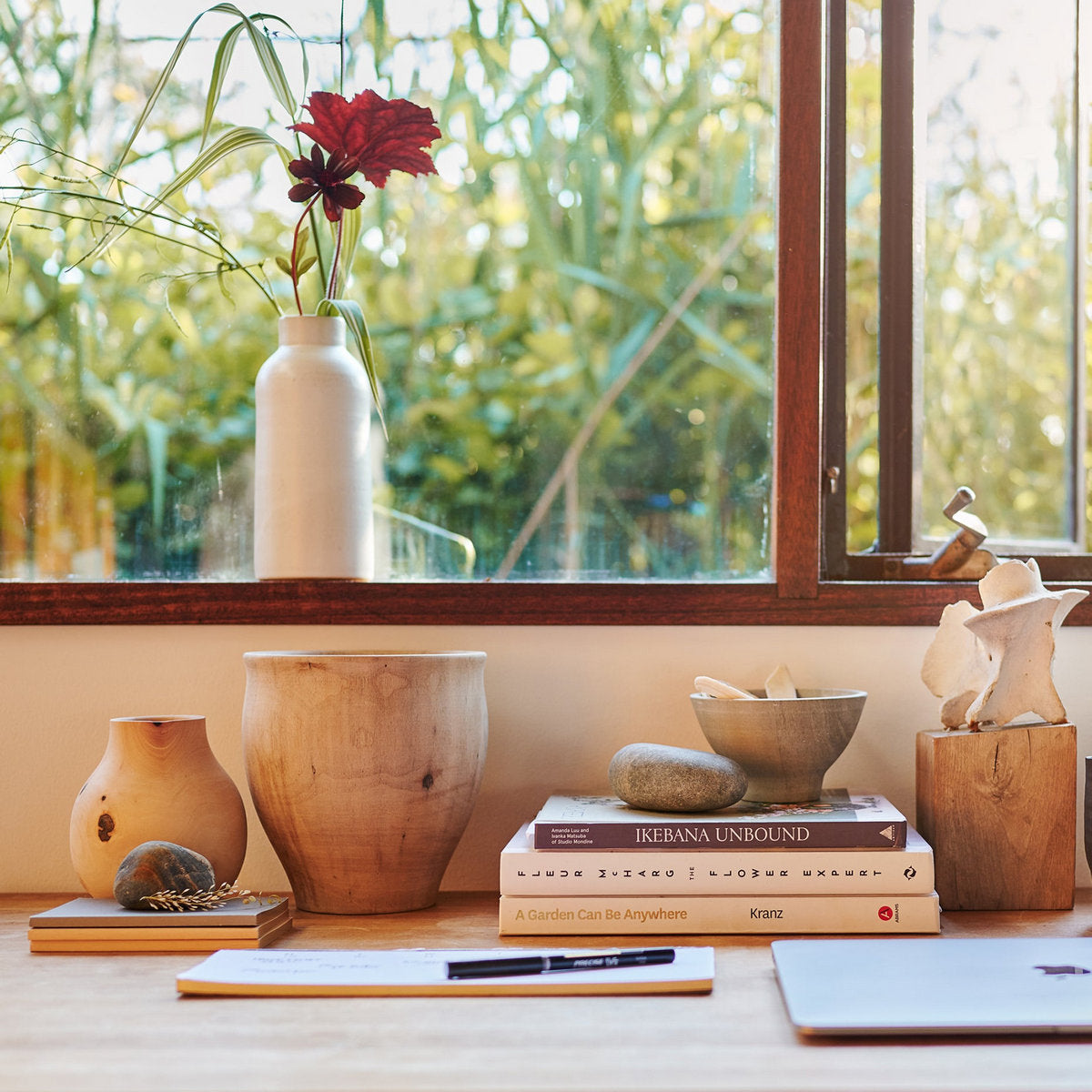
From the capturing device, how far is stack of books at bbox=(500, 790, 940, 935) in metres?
0.88

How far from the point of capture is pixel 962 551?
1162 mm

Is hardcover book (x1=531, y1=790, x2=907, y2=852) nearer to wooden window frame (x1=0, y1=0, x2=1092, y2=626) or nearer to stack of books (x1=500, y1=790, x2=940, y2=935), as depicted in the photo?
stack of books (x1=500, y1=790, x2=940, y2=935)

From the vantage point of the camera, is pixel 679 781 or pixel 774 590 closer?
pixel 679 781

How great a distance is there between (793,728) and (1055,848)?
237mm

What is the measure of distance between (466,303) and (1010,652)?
2.17 feet

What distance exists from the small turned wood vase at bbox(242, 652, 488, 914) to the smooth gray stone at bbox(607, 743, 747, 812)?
0.14 metres

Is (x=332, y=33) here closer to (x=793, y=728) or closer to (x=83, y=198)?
(x=83, y=198)

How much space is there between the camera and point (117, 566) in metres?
1.22

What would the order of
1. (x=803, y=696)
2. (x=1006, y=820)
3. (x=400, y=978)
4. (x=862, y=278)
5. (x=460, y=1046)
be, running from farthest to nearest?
(x=862, y=278), (x=803, y=696), (x=1006, y=820), (x=400, y=978), (x=460, y=1046)

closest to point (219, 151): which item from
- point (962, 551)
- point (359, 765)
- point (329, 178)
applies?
point (329, 178)

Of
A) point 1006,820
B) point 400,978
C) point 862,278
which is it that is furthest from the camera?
point 862,278

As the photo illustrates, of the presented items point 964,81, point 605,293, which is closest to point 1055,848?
point 605,293

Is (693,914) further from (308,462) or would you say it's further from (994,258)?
(994,258)

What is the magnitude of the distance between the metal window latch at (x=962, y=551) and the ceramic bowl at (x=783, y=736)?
9.4 inches
